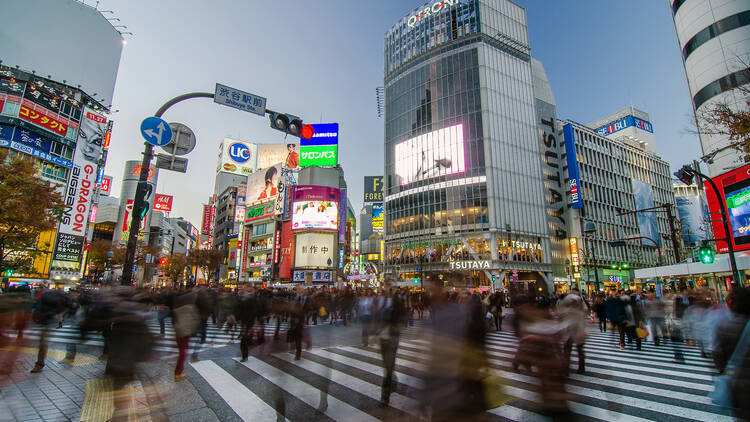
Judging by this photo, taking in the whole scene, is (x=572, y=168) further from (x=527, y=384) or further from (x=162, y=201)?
(x=162, y=201)

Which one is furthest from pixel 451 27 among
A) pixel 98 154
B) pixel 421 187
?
pixel 98 154

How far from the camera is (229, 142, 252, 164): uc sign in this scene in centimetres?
7800

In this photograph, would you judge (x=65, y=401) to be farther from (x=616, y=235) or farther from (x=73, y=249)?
(x=616, y=235)

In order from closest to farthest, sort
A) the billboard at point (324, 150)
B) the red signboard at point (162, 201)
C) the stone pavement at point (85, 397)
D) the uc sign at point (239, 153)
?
1. the stone pavement at point (85, 397)
2. the billboard at point (324, 150)
3. the uc sign at point (239, 153)
4. the red signboard at point (162, 201)

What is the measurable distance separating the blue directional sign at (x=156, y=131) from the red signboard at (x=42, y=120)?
42903 mm

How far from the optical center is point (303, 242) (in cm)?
5106

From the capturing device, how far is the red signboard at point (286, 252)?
51875 millimetres

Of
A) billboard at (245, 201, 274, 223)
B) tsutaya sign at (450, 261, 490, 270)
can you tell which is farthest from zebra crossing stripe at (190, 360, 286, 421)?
billboard at (245, 201, 274, 223)

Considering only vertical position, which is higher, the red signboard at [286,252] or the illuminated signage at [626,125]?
the illuminated signage at [626,125]

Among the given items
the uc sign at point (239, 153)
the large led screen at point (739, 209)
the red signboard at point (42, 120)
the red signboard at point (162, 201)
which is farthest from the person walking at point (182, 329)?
the red signboard at point (162, 201)

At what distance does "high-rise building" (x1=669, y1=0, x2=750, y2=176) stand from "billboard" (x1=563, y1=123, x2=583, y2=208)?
30.2 metres

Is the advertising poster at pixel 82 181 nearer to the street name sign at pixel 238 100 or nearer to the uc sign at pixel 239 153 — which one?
the uc sign at pixel 239 153

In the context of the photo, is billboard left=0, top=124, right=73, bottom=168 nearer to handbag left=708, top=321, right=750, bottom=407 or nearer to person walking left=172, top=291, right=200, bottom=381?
person walking left=172, top=291, right=200, bottom=381

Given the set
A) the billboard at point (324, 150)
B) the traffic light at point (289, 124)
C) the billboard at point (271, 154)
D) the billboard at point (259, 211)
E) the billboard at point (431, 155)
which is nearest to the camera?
the traffic light at point (289, 124)
